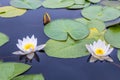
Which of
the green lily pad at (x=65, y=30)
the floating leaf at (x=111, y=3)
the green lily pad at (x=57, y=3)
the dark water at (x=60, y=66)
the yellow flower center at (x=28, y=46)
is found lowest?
the dark water at (x=60, y=66)

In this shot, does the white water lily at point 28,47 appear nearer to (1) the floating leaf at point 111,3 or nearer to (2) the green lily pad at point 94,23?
(2) the green lily pad at point 94,23

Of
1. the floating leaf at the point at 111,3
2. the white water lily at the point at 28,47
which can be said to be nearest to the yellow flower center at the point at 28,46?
the white water lily at the point at 28,47

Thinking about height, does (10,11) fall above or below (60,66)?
above

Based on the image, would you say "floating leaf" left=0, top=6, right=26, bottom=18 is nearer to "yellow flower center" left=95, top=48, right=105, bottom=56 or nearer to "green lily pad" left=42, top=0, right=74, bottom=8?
"green lily pad" left=42, top=0, right=74, bottom=8

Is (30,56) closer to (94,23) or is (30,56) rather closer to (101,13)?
(94,23)

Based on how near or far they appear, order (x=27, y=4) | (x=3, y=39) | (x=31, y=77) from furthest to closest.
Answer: (x=27, y=4) < (x=3, y=39) < (x=31, y=77)

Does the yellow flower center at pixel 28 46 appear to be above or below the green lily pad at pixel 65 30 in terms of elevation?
above

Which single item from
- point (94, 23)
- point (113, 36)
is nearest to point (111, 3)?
point (94, 23)
